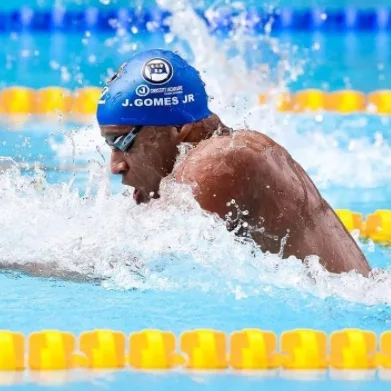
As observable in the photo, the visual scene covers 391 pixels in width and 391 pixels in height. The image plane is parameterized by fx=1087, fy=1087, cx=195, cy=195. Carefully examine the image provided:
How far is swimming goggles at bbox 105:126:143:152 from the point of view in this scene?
3.06 m

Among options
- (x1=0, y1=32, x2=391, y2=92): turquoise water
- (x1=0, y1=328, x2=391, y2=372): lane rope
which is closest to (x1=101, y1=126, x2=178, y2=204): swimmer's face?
(x1=0, y1=328, x2=391, y2=372): lane rope

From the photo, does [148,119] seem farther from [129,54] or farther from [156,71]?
[129,54]

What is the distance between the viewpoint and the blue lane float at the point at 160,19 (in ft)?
30.3

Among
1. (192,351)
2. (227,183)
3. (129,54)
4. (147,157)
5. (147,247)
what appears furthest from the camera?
(129,54)

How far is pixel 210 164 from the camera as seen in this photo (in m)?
2.89

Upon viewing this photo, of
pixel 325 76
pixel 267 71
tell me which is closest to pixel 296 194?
pixel 267 71

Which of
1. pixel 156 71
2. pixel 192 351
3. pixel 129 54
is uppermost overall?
pixel 129 54

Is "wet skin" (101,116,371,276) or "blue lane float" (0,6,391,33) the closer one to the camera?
"wet skin" (101,116,371,276)

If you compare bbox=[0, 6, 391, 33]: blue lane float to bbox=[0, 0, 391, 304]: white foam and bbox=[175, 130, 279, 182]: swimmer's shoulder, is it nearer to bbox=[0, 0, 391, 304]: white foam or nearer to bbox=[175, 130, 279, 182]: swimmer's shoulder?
bbox=[0, 0, 391, 304]: white foam

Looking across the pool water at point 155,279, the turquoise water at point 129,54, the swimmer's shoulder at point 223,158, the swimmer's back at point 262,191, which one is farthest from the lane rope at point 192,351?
the turquoise water at point 129,54

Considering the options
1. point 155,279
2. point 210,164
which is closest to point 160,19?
point 155,279

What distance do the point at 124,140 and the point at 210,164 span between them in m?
0.31

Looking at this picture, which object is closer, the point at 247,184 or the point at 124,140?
the point at 247,184

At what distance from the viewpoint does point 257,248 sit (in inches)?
117
